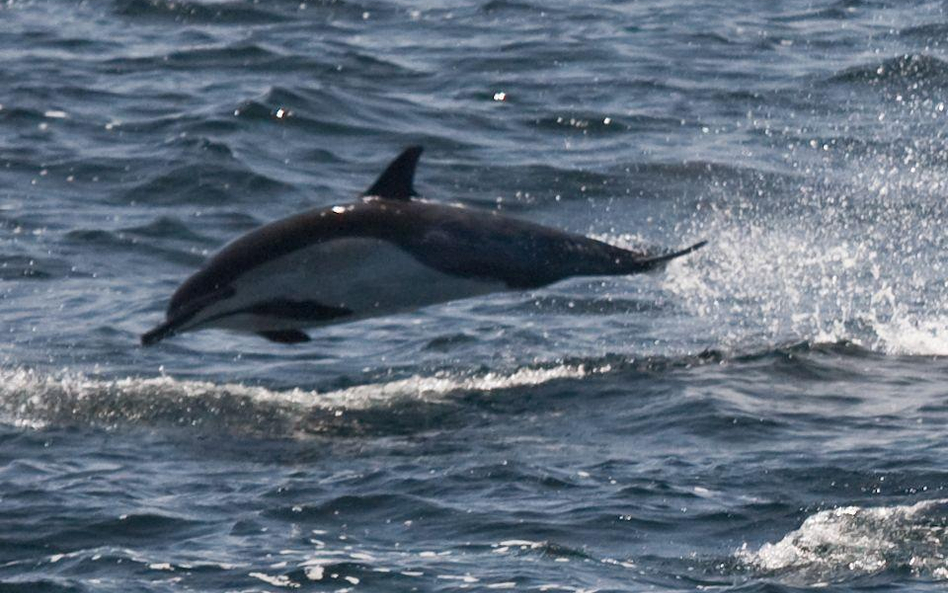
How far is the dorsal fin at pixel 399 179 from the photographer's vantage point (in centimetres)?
956

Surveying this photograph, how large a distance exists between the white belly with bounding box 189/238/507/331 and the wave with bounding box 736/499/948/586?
1.77 m

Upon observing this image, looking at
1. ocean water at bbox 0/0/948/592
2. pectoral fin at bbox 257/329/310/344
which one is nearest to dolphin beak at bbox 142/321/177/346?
pectoral fin at bbox 257/329/310/344

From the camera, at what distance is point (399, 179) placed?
962 cm

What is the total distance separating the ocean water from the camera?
9875mm

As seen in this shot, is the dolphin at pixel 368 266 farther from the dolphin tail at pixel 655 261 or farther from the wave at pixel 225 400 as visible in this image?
the wave at pixel 225 400

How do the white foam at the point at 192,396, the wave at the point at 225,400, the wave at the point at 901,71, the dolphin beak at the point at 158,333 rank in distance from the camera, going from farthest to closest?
the wave at the point at 901,71 → the white foam at the point at 192,396 → the wave at the point at 225,400 → the dolphin beak at the point at 158,333

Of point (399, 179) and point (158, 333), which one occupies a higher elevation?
point (399, 179)

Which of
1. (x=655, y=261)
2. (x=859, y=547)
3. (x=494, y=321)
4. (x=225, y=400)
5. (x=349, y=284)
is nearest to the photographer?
(x=655, y=261)

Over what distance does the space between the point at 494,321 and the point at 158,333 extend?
5.54 meters

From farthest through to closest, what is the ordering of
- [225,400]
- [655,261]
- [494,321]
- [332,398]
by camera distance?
[494,321]
[332,398]
[225,400]
[655,261]

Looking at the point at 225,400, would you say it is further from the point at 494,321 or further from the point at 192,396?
the point at 494,321

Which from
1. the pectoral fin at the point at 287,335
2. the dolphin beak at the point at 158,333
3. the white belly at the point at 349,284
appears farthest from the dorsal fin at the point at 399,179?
the dolphin beak at the point at 158,333

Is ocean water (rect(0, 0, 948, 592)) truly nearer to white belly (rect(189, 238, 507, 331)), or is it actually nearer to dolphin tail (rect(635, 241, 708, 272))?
white belly (rect(189, 238, 507, 331))

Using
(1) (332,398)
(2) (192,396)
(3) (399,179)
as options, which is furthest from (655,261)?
(2) (192,396)
